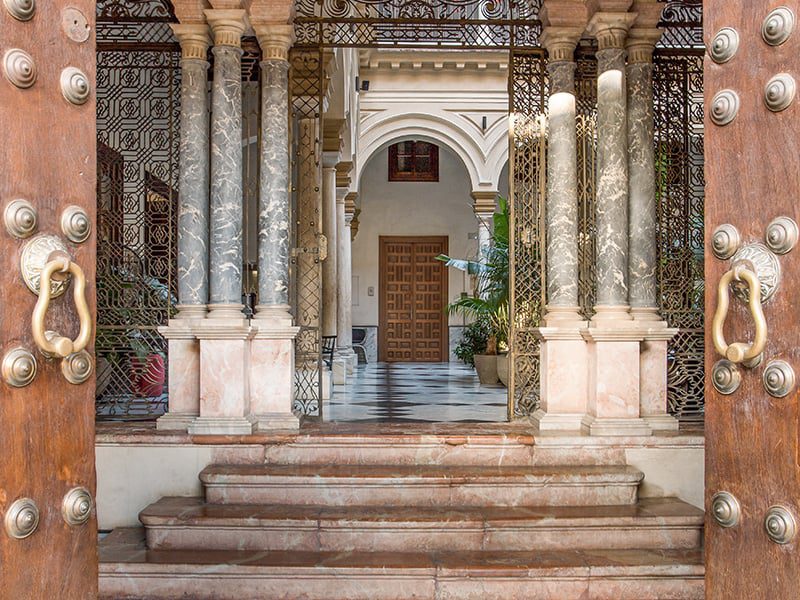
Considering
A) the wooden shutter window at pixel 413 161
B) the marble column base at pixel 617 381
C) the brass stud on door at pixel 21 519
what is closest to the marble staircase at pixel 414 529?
the marble column base at pixel 617 381

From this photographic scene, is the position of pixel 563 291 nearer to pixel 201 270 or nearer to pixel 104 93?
pixel 201 270

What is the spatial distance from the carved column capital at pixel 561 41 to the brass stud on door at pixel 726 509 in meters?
5.07

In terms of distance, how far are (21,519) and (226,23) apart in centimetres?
510

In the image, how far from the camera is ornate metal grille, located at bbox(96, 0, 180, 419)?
609 centimetres

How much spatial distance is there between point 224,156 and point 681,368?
3594mm

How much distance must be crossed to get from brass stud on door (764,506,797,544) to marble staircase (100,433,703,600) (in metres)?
3.00

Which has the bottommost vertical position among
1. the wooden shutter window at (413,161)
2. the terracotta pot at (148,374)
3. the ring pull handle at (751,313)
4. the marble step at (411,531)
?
the marble step at (411,531)

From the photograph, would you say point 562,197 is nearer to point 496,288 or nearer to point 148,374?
point 148,374

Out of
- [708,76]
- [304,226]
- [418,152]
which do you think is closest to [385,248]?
[418,152]

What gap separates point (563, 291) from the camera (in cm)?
598

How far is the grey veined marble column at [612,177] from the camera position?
5824mm

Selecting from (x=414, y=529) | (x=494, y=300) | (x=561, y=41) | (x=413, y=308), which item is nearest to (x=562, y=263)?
(x=561, y=41)

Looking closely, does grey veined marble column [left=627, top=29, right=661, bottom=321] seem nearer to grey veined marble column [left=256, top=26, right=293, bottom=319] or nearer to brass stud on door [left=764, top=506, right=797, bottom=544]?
grey veined marble column [left=256, top=26, right=293, bottom=319]

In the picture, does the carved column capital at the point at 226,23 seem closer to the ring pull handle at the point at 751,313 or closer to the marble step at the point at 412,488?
the marble step at the point at 412,488
